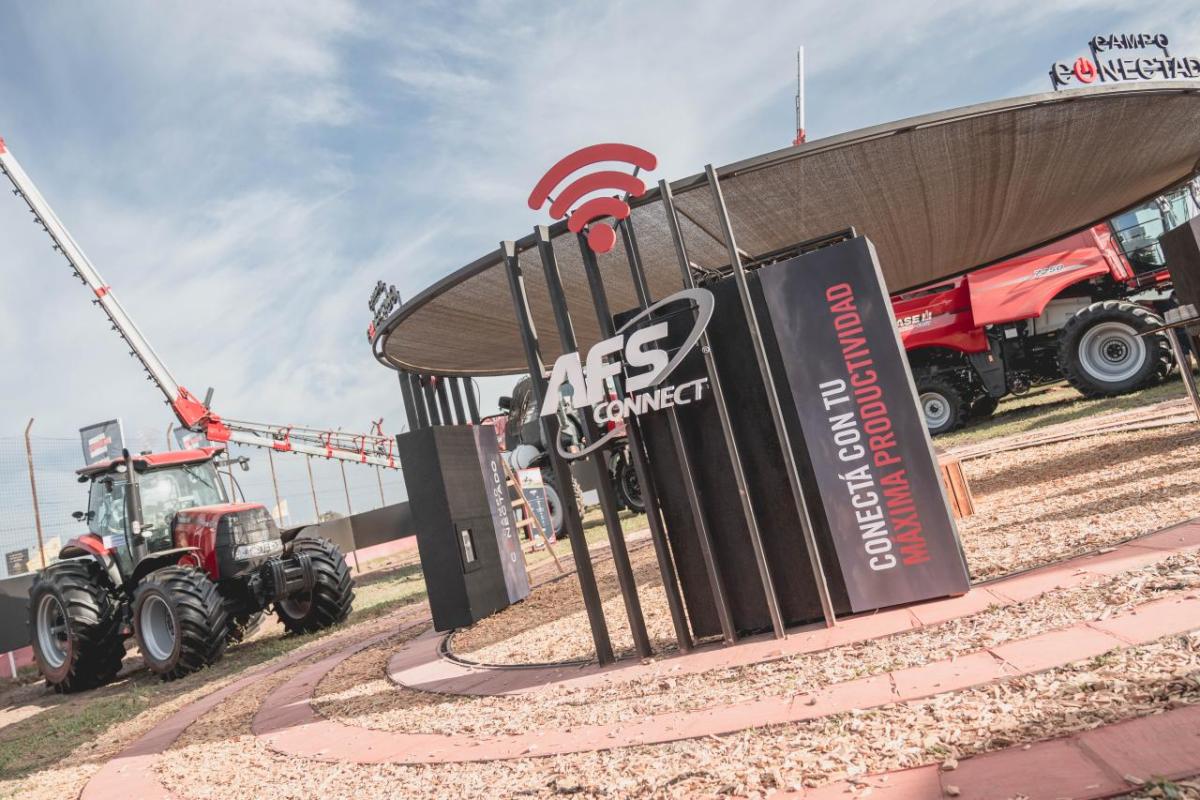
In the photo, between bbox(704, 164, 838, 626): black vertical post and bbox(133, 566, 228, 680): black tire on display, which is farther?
bbox(133, 566, 228, 680): black tire on display

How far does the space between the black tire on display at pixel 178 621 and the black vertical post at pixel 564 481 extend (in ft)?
14.9

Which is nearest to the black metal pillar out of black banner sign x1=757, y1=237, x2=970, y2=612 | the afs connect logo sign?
the afs connect logo sign

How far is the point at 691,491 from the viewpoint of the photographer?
178 inches

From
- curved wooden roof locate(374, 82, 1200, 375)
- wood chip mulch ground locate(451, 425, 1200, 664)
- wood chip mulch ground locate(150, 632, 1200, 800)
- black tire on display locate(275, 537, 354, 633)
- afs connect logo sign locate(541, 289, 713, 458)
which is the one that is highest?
curved wooden roof locate(374, 82, 1200, 375)

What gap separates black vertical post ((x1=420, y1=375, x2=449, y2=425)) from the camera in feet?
25.0

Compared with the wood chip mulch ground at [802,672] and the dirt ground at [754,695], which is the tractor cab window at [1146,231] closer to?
the dirt ground at [754,695]

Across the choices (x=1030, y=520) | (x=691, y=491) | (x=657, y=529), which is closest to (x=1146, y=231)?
(x=1030, y=520)

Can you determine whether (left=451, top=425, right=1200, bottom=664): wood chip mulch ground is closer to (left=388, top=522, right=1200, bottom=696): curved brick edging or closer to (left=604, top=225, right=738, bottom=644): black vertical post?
(left=388, top=522, right=1200, bottom=696): curved brick edging

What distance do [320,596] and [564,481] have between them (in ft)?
17.6

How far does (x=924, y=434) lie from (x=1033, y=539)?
52.6 inches

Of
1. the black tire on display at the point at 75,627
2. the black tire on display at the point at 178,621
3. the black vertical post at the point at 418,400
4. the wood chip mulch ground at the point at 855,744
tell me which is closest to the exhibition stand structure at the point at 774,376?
the wood chip mulch ground at the point at 855,744

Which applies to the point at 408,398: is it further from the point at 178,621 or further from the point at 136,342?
the point at 136,342

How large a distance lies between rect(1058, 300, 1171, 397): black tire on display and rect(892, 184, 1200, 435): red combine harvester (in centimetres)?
1

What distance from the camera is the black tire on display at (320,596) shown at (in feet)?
29.8
